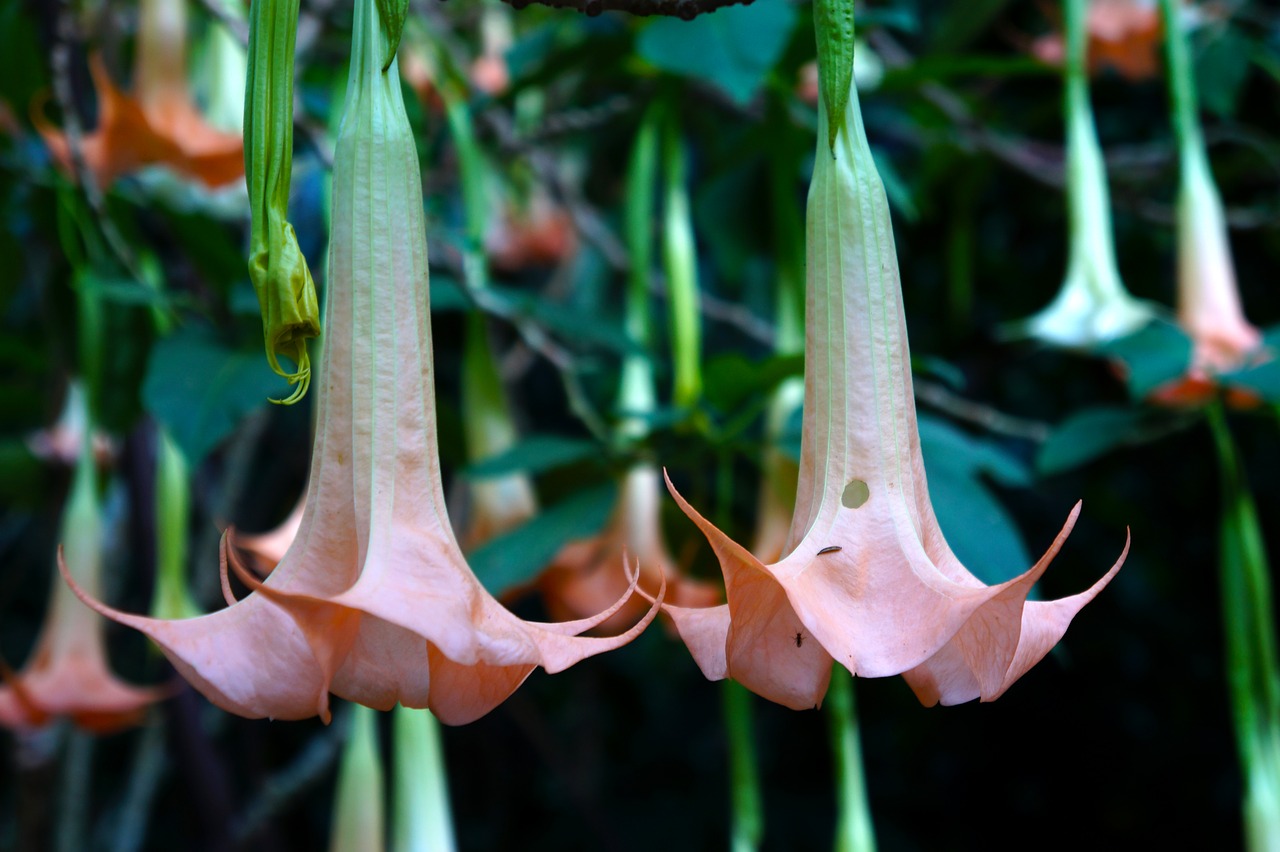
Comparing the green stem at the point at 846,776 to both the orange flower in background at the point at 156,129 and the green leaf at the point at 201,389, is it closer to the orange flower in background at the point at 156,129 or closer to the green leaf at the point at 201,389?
the green leaf at the point at 201,389

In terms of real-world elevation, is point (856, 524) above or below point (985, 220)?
below

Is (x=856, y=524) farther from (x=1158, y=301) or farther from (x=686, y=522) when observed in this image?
(x=1158, y=301)

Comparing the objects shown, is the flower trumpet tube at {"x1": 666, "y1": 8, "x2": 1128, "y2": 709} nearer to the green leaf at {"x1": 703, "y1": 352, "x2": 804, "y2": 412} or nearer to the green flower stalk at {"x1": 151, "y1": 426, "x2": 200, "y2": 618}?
the green leaf at {"x1": 703, "y1": 352, "x2": 804, "y2": 412}

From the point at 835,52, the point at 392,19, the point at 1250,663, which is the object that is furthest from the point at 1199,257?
the point at 392,19

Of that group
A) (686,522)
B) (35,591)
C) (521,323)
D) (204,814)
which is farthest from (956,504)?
(35,591)

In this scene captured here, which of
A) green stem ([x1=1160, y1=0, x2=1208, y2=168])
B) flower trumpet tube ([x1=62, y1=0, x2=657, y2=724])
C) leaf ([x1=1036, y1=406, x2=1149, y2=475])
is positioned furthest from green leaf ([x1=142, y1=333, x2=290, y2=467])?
green stem ([x1=1160, y1=0, x2=1208, y2=168])

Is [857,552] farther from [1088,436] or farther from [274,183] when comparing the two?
[1088,436]
